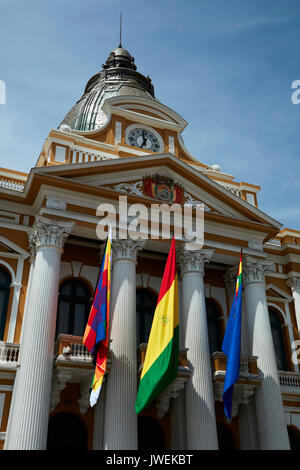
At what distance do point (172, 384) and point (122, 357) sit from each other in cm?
215

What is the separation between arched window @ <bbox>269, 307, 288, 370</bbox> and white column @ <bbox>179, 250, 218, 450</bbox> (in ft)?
16.4

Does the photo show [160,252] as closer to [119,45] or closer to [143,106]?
[143,106]

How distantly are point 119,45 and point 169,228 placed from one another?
2128 cm

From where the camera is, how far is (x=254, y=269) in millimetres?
21188

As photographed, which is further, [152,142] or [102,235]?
[152,142]

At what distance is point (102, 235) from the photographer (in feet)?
63.1

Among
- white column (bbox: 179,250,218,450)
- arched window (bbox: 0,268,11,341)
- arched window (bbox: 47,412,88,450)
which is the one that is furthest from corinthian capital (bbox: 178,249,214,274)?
arched window (bbox: 47,412,88,450)

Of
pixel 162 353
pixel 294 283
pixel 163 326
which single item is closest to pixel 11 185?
pixel 163 326

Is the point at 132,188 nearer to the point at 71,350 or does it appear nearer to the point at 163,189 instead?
the point at 163,189

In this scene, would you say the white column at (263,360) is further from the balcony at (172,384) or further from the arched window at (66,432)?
the arched window at (66,432)

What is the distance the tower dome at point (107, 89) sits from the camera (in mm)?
27594

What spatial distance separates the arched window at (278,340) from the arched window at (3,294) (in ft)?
37.2
